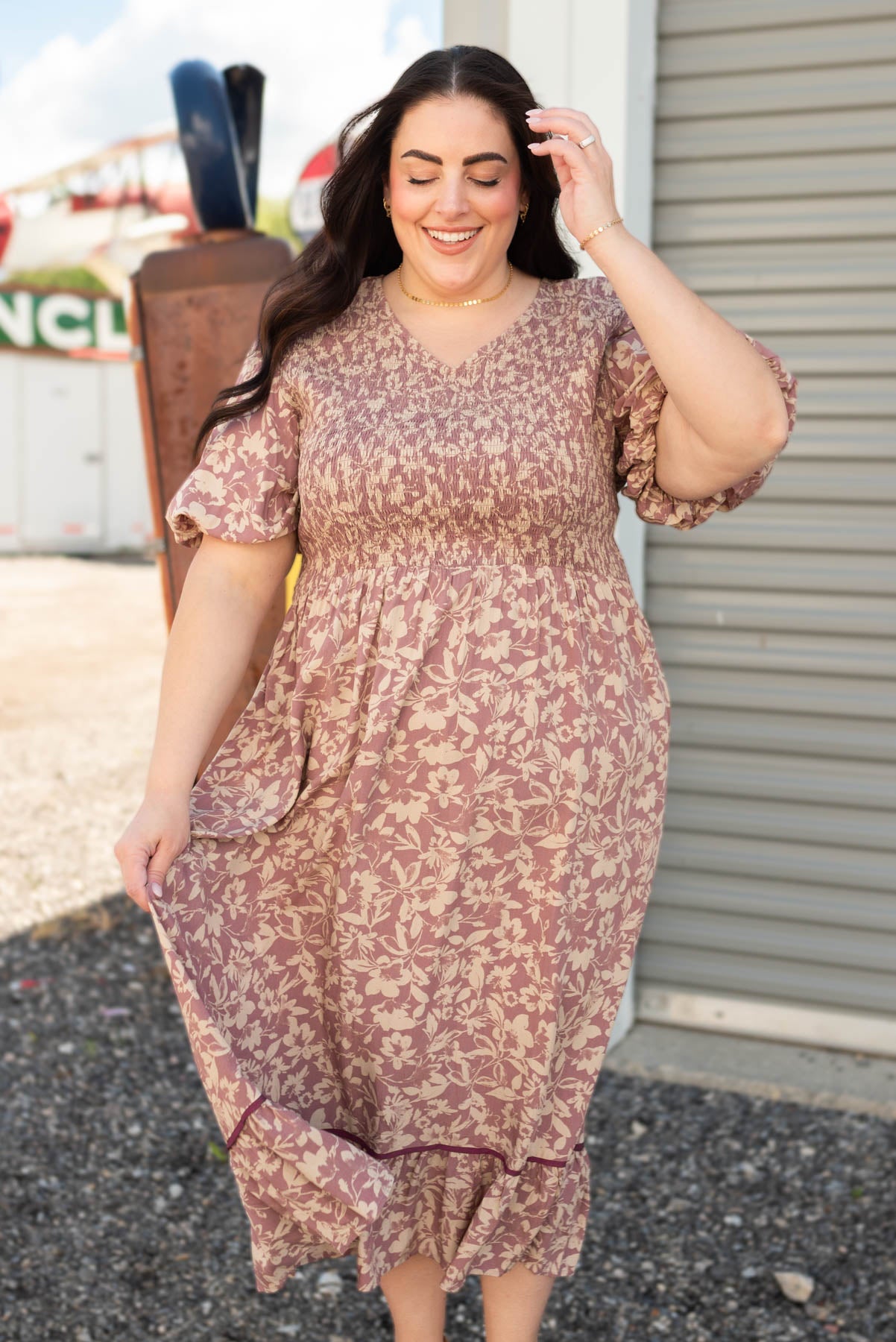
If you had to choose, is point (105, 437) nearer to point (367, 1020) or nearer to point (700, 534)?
point (700, 534)

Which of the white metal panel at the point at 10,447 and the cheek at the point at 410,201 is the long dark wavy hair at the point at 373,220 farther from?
the white metal panel at the point at 10,447

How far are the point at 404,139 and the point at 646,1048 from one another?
2.74 meters

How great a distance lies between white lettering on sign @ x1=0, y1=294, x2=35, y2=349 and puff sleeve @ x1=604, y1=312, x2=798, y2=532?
736 inches

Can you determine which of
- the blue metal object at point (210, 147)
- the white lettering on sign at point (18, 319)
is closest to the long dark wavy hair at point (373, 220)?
the blue metal object at point (210, 147)

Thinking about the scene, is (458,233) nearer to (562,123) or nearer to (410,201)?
(410,201)

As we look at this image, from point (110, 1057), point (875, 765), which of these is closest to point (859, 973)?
point (875, 765)

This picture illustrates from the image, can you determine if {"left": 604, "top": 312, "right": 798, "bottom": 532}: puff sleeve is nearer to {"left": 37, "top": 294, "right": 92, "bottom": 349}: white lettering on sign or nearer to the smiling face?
the smiling face

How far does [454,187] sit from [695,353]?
46cm

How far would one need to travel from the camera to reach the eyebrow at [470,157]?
196 cm

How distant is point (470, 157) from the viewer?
1954mm

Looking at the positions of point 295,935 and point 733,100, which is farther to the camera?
point 733,100

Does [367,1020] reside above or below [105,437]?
above

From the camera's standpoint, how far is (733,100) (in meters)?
3.54

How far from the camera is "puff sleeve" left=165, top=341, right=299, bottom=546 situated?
2.01 m
